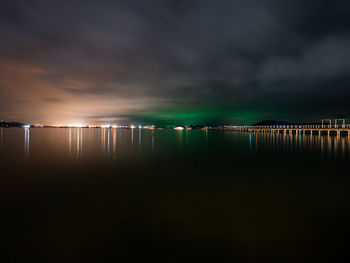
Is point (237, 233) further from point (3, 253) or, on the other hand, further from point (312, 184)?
point (312, 184)

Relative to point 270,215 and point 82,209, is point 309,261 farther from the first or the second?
point 82,209

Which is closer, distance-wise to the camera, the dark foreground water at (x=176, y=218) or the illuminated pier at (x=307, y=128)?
the dark foreground water at (x=176, y=218)

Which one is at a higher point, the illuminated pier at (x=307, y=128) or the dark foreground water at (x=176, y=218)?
the illuminated pier at (x=307, y=128)

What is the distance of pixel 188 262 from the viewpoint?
13.4ft

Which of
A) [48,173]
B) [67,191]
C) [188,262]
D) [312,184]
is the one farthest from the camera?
[48,173]

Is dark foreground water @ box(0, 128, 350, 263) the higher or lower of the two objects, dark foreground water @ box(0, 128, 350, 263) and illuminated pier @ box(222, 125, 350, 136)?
the lower

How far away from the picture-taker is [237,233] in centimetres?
509

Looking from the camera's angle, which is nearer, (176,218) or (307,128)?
(176,218)

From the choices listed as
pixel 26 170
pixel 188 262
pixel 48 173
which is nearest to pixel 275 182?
pixel 188 262

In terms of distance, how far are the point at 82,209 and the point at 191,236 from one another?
4.19 meters

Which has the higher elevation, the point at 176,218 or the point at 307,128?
the point at 307,128

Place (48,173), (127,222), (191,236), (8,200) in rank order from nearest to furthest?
(191,236)
(127,222)
(8,200)
(48,173)

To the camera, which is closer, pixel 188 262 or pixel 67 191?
pixel 188 262

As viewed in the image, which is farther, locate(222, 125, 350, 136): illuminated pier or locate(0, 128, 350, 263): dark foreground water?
locate(222, 125, 350, 136): illuminated pier
